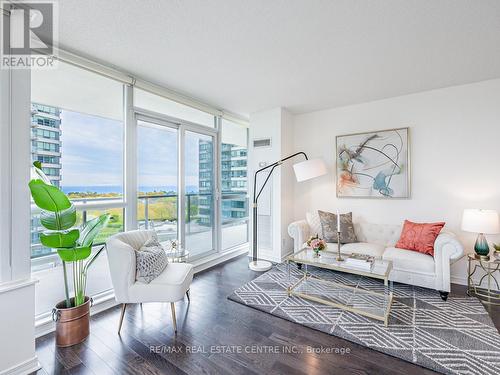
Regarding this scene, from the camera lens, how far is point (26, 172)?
1739 mm

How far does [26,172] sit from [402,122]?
4413 millimetres

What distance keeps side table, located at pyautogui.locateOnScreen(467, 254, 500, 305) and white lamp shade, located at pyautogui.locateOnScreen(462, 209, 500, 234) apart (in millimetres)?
357

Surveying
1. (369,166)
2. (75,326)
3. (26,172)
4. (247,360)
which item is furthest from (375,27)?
(75,326)

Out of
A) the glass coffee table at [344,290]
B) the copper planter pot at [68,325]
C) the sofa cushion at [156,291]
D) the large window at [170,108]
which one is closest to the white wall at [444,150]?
the glass coffee table at [344,290]

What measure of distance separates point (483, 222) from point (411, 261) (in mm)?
855

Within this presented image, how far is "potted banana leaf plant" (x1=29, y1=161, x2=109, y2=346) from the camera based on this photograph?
1.73 m

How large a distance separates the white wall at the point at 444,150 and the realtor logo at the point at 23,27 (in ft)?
12.5

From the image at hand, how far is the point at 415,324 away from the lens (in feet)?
7.06

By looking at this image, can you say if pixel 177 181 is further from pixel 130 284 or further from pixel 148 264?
pixel 130 284

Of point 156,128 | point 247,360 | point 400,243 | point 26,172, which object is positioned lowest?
point 247,360

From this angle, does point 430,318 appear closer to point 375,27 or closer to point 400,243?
point 400,243

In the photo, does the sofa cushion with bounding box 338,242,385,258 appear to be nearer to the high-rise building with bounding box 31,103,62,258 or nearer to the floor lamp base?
the floor lamp base

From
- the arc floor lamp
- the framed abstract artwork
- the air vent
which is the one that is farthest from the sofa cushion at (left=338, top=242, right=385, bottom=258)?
the air vent

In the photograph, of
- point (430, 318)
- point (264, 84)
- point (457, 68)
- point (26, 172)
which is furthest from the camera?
point (264, 84)
